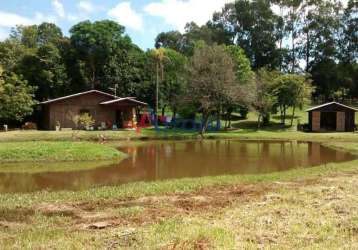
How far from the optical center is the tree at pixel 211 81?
4209cm

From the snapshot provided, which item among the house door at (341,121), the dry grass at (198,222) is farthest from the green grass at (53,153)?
the house door at (341,121)

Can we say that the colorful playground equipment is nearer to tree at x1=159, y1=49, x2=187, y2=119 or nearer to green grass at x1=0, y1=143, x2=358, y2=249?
tree at x1=159, y1=49, x2=187, y2=119

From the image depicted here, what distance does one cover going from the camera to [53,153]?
2330cm

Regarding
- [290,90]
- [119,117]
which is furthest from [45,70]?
[290,90]

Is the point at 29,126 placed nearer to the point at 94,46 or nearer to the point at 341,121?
the point at 94,46

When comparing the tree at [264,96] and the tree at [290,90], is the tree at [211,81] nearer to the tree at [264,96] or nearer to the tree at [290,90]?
the tree at [264,96]

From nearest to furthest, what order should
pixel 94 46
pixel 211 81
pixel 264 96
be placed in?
pixel 211 81, pixel 264 96, pixel 94 46

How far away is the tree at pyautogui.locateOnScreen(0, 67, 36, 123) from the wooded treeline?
0.27 ft

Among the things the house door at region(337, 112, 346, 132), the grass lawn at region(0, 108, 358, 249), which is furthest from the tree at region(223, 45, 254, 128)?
the grass lawn at region(0, 108, 358, 249)

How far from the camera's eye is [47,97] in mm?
52438

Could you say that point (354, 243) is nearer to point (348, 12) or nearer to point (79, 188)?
point (79, 188)

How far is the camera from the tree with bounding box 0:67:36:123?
41375mm

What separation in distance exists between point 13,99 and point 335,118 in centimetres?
3202

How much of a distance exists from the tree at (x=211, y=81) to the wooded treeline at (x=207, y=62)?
0.09m
